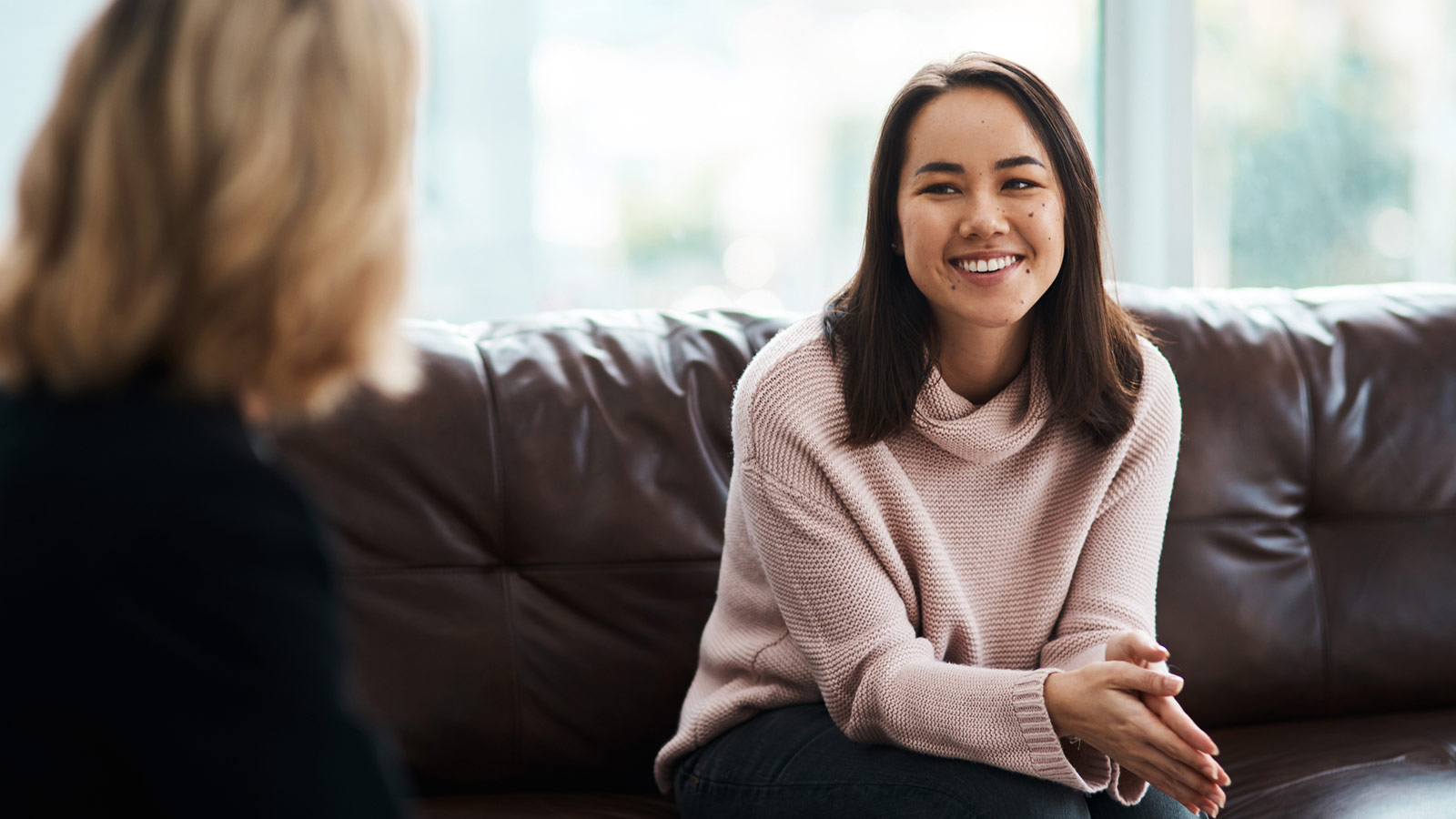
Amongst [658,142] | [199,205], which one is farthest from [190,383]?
[658,142]

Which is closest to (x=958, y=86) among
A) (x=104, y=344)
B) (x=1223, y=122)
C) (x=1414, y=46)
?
(x=104, y=344)

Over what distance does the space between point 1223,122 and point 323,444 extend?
1929 mm

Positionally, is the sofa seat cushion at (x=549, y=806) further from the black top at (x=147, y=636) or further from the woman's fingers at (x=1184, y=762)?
the black top at (x=147, y=636)

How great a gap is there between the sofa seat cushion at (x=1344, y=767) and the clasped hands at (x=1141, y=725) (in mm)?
296

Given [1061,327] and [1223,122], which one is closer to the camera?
[1061,327]

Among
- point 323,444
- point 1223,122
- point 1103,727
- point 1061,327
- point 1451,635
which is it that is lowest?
point 1451,635

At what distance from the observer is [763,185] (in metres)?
2.37

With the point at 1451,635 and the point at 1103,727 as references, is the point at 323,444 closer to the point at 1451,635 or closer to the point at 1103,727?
the point at 1103,727

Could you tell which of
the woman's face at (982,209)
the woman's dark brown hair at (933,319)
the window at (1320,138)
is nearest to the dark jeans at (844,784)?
the woman's dark brown hair at (933,319)

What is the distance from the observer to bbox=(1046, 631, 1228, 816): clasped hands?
1151 millimetres

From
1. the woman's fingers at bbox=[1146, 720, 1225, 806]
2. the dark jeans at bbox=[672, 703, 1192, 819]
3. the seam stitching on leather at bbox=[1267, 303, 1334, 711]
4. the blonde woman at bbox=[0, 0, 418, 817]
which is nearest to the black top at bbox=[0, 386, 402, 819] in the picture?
the blonde woman at bbox=[0, 0, 418, 817]

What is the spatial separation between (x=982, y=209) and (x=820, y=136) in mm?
1081

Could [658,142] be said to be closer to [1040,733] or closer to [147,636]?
[1040,733]

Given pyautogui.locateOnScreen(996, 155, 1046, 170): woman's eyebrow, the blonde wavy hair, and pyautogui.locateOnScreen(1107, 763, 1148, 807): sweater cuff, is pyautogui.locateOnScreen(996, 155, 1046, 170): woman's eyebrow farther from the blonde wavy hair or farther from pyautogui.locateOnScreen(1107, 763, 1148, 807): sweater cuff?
the blonde wavy hair
